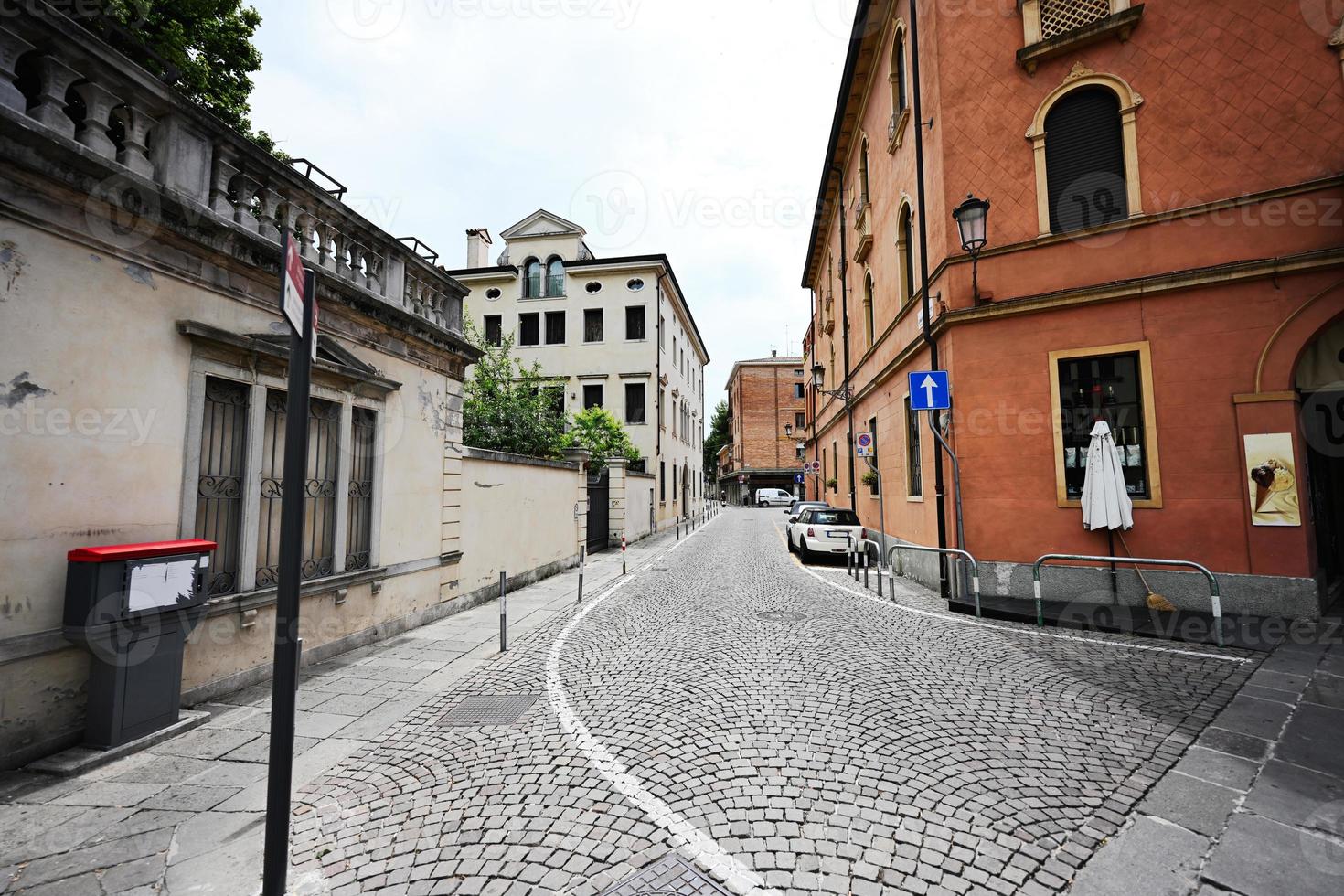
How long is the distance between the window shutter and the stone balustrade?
1080 cm

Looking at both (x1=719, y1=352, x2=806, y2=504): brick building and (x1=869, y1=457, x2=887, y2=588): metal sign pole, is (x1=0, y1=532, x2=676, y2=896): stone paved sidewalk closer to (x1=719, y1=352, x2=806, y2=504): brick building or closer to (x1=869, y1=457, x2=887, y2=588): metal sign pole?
(x1=869, y1=457, x2=887, y2=588): metal sign pole

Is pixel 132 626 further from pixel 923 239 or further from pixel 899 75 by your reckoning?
pixel 899 75

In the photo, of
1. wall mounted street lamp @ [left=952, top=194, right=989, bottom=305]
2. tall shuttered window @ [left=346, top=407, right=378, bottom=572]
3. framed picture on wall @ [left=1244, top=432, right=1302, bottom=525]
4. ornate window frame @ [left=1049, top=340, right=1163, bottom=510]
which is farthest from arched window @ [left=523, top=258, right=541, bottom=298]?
framed picture on wall @ [left=1244, top=432, right=1302, bottom=525]

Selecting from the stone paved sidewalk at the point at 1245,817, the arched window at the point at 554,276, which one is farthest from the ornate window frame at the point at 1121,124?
the arched window at the point at 554,276

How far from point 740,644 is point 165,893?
527 cm

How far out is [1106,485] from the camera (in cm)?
803

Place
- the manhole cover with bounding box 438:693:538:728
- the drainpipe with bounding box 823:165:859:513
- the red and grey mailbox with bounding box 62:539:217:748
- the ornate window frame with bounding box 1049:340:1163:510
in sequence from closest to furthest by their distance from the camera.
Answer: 1. the red and grey mailbox with bounding box 62:539:217:748
2. the manhole cover with bounding box 438:693:538:728
3. the ornate window frame with bounding box 1049:340:1163:510
4. the drainpipe with bounding box 823:165:859:513

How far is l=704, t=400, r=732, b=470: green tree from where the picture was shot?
77.7 metres

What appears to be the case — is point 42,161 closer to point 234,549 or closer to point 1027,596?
point 234,549

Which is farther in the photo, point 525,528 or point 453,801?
point 525,528

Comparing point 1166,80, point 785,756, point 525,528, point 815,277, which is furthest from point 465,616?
point 815,277

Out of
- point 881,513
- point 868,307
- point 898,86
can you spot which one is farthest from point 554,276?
point 881,513

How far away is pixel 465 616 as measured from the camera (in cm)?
876

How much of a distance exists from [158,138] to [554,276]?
23.6m
